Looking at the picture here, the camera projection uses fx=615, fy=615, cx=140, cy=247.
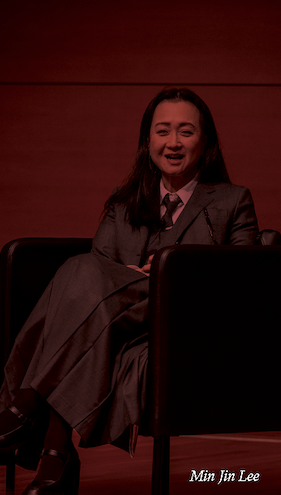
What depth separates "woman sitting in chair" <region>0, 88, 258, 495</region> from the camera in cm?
161

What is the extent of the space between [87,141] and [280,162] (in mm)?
1030

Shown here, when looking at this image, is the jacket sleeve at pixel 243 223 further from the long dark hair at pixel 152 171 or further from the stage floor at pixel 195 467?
the stage floor at pixel 195 467

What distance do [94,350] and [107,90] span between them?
199 cm

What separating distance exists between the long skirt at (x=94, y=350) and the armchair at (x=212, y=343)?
0.08m

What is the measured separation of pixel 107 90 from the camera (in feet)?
10.8

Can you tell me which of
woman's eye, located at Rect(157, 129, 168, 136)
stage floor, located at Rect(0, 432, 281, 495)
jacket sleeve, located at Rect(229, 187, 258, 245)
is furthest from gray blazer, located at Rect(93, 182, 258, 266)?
stage floor, located at Rect(0, 432, 281, 495)

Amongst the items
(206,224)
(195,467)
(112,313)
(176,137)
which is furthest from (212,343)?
(195,467)

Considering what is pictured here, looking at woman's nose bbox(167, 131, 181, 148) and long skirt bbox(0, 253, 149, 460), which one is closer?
long skirt bbox(0, 253, 149, 460)

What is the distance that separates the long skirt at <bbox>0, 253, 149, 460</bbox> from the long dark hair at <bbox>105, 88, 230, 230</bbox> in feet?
1.33

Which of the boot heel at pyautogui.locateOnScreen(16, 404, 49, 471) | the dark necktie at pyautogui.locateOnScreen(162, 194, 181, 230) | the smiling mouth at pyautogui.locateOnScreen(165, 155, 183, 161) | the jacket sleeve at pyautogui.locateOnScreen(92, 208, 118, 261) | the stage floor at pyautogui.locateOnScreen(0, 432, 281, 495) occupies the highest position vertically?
the smiling mouth at pyautogui.locateOnScreen(165, 155, 183, 161)

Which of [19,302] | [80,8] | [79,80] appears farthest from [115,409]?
[80,8]

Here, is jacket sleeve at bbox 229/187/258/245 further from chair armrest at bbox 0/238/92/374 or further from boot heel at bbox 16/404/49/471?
boot heel at bbox 16/404/49/471

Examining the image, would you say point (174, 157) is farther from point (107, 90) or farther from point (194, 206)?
point (107, 90)

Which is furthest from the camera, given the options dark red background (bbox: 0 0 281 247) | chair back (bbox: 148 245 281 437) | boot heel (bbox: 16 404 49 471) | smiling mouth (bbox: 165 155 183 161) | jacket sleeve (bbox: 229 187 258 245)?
dark red background (bbox: 0 0 281 247)
